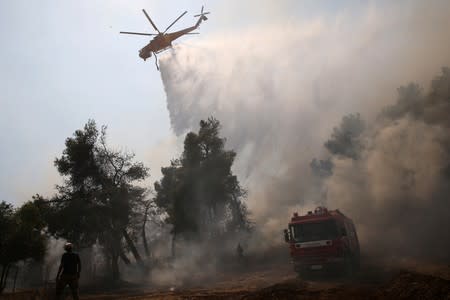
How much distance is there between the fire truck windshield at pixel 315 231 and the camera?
18.3 meters

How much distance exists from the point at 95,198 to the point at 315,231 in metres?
20.0

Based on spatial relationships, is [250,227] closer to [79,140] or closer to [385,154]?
[385,154]

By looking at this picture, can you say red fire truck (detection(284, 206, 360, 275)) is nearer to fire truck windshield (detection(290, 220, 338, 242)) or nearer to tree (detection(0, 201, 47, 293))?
fire truck windshield (detection(290, 220, 338, 242))

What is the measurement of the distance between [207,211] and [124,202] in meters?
14.5

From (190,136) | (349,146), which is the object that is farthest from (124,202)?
(349,146)

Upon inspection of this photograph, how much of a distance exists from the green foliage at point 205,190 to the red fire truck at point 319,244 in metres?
22.3

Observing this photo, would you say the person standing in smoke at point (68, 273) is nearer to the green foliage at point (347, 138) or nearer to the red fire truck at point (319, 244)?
the red fire truck at point (319, 244)

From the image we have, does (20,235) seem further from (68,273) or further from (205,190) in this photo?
(205,190)

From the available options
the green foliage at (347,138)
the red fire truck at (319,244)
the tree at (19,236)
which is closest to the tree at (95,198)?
the tree at (19,236)

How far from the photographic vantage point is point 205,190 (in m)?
41.0

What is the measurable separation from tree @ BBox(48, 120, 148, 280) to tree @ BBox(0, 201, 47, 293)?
123 inches

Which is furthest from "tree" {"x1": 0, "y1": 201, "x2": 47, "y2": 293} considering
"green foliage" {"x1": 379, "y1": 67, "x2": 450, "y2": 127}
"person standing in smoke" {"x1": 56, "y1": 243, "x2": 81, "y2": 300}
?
"green foliage" {"x1": 379, "y1": 67, "x2": 450, "y2": 127}

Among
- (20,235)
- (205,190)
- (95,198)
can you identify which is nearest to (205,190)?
(205,190)

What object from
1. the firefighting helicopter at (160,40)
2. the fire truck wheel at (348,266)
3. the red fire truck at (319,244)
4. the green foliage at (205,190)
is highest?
the firefighting helicopter at (160,40)
